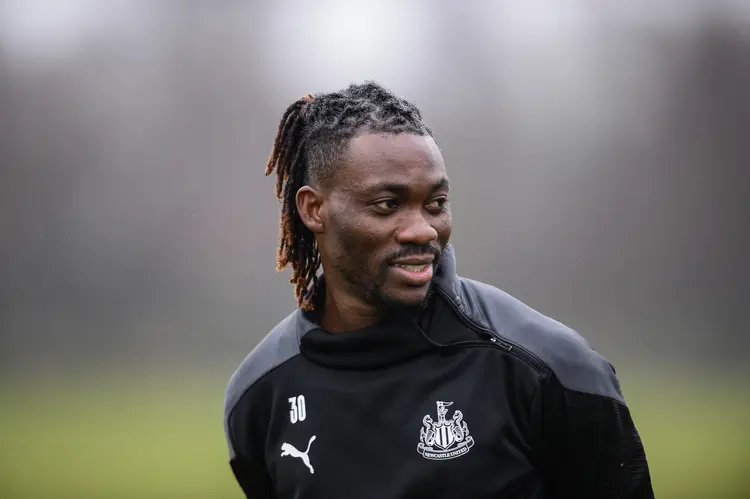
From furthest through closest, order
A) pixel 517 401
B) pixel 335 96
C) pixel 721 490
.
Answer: pixel 721 490 → pixel 335 96 → pixel 517 401

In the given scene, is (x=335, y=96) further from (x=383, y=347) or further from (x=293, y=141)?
(x=383, y=347)

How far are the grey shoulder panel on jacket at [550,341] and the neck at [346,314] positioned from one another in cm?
21

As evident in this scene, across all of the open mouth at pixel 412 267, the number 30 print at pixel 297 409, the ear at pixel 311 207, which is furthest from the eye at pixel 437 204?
the number 30 print at pixel 297 409

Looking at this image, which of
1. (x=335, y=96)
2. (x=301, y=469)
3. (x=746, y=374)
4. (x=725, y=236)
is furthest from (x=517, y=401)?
(x=746, y=374)

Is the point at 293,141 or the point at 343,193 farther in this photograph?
the point at 293,141

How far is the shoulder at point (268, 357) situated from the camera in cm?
197

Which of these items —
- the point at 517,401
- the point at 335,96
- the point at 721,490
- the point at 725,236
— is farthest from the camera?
the point at 725,236

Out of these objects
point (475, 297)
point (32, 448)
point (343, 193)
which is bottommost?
point (32, 448)

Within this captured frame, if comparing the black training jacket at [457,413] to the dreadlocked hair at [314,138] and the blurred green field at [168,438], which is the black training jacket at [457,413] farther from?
the blurred green field at [168,438]

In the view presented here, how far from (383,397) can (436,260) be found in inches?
12.2

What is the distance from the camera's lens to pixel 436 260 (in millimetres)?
1784

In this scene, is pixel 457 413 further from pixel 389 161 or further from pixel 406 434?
pixel 389 161

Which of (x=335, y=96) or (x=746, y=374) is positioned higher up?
(x=335, y=96)

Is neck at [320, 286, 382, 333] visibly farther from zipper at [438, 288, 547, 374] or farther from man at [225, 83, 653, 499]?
zipper at [438, 288, 547, 374]
